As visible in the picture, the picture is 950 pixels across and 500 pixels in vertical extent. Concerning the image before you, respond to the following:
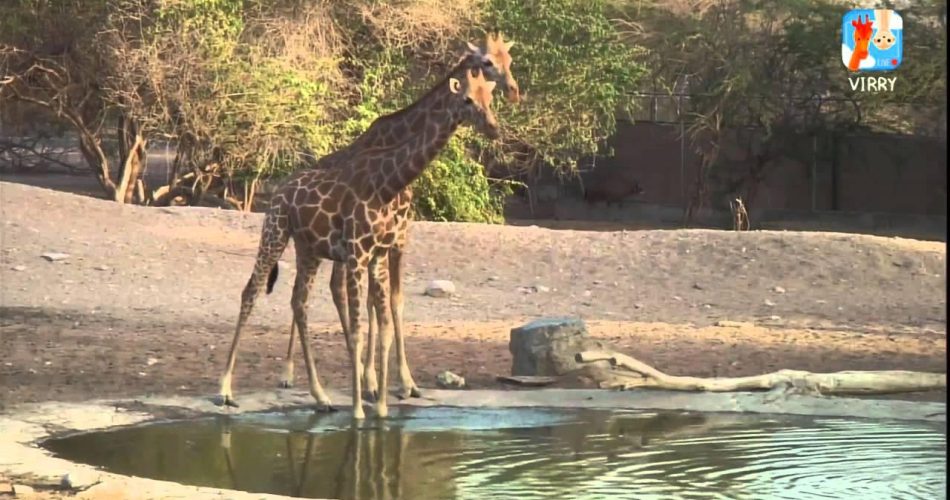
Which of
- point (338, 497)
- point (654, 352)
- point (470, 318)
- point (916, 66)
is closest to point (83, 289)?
point (470, 318)

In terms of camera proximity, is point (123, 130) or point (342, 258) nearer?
point (342, 258)

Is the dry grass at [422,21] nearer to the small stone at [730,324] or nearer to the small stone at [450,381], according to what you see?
the small stone at [730,324]

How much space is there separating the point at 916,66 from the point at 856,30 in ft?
8.04

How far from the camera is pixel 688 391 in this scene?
30.9 feet

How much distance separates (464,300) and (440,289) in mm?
284

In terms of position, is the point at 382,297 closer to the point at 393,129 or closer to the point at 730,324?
the point at 393,129

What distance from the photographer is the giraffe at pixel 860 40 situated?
2615cm

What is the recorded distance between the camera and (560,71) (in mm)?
23156

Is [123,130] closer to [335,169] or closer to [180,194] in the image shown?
[180,194]

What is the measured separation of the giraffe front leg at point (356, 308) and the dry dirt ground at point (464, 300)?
41.4 inches

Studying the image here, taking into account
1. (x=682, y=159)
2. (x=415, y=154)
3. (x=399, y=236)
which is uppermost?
(x=682, y=159)

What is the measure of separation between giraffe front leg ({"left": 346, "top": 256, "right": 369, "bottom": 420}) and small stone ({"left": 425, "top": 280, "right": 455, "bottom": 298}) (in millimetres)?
5850

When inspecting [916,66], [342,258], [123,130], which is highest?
[916,66]

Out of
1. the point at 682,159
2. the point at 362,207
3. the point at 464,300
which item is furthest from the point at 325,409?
the point at 682,159
